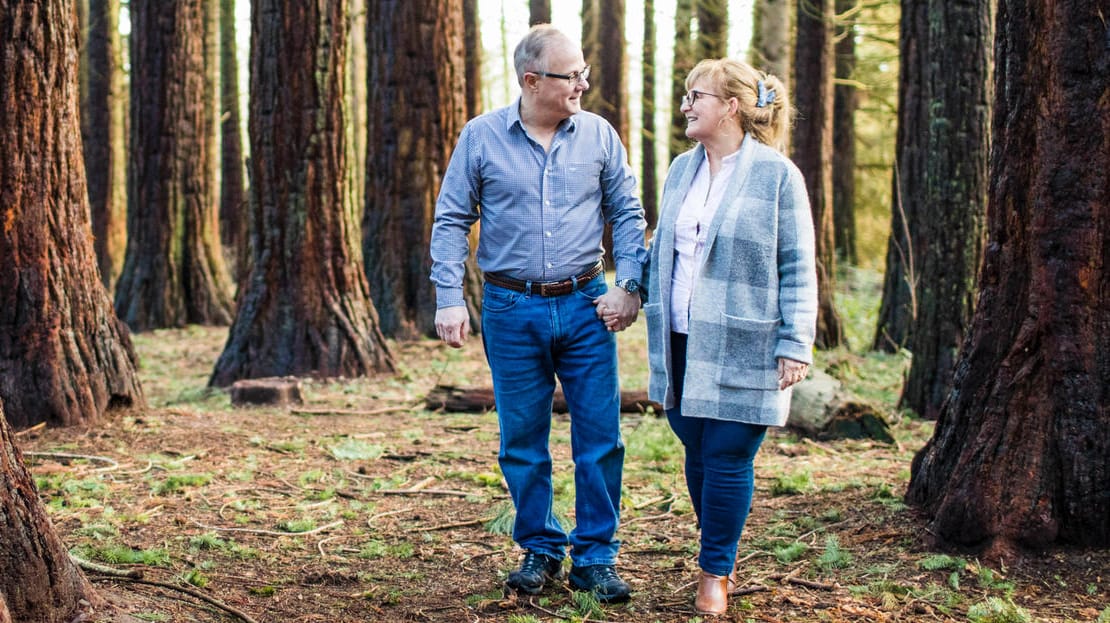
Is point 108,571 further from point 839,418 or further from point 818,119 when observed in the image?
point 818,119

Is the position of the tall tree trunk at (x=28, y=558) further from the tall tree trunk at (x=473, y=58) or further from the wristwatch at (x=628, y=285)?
the tall tree trunk at (x=473, y=58)

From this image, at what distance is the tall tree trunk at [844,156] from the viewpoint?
20.2 metres

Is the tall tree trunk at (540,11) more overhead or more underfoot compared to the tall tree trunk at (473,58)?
more overhead

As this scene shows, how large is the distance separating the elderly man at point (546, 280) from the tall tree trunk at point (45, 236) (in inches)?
145

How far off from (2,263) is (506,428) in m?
4.02

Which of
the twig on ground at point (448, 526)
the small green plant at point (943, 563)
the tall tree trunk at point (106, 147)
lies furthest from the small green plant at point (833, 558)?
the tall tree trunk at point (106, 147)

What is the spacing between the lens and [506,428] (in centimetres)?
471

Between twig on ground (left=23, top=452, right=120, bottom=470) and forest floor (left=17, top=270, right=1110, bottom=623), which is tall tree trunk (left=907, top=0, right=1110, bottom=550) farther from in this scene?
twig on ground (left=23, top=452, right=120, bottom=470)

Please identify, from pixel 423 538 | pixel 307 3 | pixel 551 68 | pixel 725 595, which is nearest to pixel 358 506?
pixel 423 538

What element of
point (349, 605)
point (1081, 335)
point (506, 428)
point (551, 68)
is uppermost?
point (551, 68)

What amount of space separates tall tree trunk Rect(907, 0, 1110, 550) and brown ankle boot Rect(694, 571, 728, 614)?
3.92ft

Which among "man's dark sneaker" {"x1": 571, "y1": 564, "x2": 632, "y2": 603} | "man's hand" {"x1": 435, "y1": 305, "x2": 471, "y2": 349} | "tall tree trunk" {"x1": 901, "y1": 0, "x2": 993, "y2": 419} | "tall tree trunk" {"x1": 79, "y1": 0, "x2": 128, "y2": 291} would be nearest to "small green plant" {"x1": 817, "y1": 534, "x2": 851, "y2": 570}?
→ "man's dark sneaker" {"x1": 571, "y1": 564, "x2": 632, "y2": 603}

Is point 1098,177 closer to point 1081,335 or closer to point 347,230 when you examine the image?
point 1081,335

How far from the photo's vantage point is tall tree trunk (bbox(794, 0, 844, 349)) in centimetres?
1322
